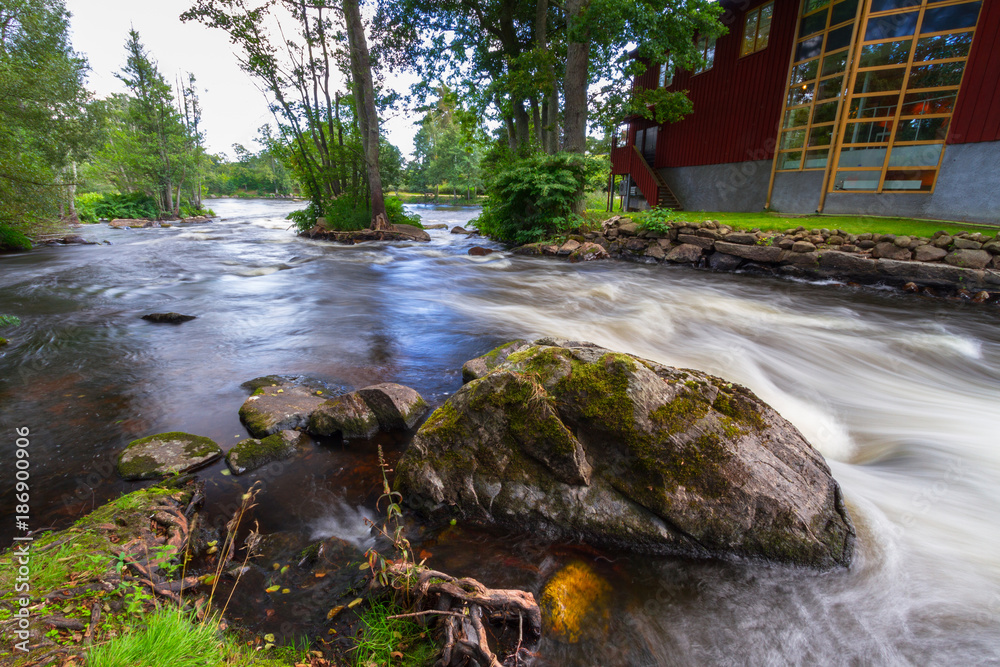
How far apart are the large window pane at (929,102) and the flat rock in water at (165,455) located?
1713cm

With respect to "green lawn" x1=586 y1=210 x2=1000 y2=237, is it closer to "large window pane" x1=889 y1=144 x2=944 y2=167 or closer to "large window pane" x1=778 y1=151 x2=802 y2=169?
"large window pane" x1=889 y1=144 x2=944 y2=167

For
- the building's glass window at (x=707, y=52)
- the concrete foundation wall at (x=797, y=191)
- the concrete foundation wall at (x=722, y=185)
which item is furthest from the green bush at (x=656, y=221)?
the building's glass window at (x=707, y=52)

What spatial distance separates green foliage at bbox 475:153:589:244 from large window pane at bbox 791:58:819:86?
8215mm

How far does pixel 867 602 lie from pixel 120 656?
10.3 ft

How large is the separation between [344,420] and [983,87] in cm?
1611

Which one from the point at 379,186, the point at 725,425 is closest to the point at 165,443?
the point at 725,425

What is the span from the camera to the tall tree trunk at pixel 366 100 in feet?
51.1

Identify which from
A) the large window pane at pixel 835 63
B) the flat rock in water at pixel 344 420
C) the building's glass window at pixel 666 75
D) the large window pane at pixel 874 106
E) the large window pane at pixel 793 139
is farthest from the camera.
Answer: the building's glass window at pixel 666 75

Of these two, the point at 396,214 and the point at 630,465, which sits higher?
the point at 396,214

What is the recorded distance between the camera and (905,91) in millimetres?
11602

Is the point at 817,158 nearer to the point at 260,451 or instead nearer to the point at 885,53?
the point at 885,53

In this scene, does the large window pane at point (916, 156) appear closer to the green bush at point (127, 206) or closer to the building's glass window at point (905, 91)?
the building's glass window at point (905, 91)

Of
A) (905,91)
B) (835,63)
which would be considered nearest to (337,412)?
(905,91)

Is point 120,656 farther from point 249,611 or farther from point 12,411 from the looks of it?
point 12,411
